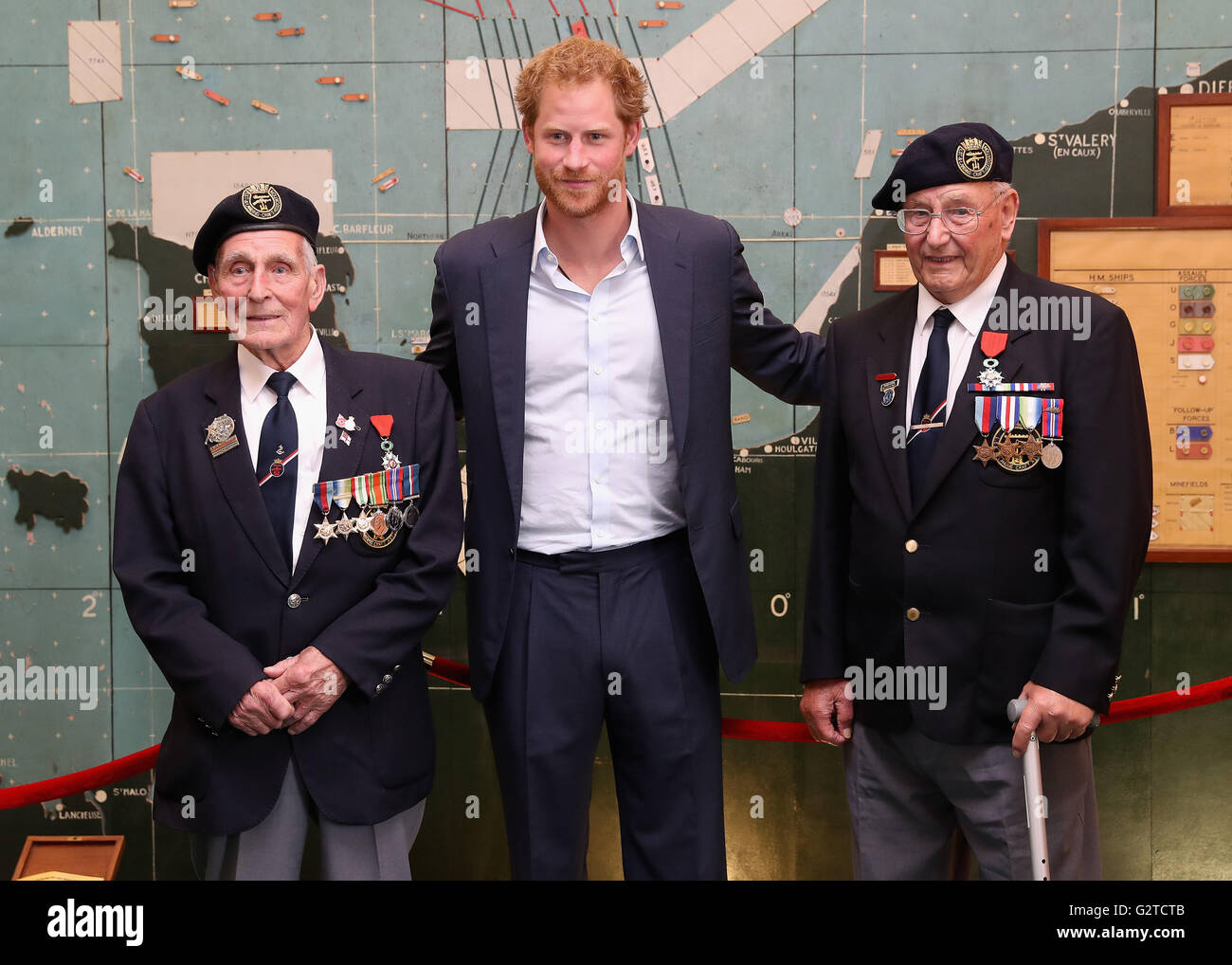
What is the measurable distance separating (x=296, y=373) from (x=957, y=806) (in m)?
1.69

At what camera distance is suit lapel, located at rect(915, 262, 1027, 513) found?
223 cm

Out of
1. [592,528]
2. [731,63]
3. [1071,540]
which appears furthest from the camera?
[731,63]

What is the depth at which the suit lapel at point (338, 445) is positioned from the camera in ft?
7.48

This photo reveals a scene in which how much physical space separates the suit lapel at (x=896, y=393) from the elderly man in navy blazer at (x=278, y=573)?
0.96 meters

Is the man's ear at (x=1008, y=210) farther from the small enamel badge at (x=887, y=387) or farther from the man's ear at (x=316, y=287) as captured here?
the man's ear at (x=316, y=287)

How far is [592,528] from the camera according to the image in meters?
2.41

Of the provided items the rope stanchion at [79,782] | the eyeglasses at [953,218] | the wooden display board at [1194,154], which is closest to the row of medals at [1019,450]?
the eyeglasses at [953,218]

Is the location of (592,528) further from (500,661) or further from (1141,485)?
(1141,485)

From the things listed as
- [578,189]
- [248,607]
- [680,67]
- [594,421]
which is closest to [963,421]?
[594,421]

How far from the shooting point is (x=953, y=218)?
224 cm

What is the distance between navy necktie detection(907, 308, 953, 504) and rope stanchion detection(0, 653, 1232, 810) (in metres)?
0.97

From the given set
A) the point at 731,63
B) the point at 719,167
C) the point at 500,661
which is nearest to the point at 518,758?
the point at 500,661

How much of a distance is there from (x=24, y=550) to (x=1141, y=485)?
3410mm
